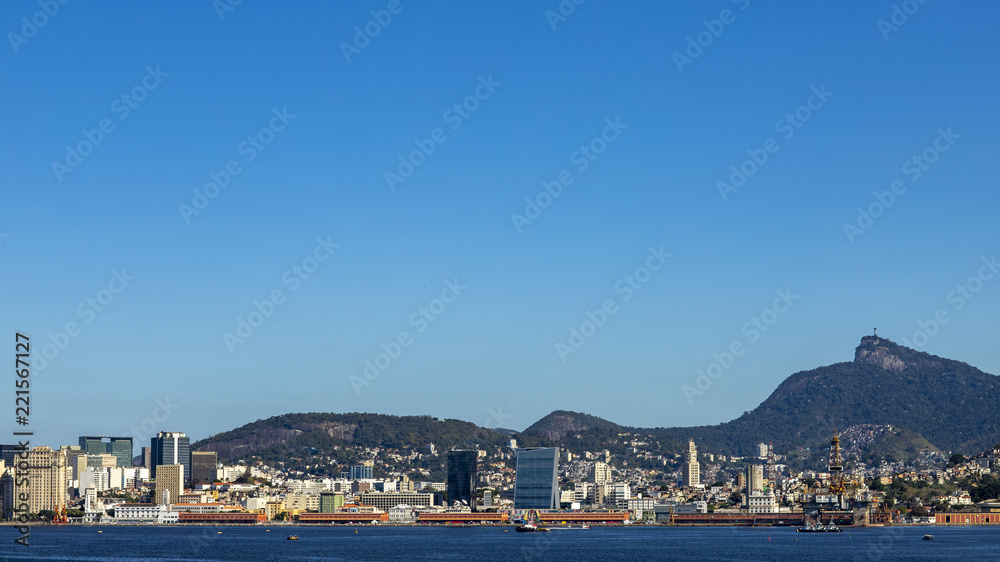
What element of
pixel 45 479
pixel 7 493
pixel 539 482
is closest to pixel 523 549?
pixel 539 482

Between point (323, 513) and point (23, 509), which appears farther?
point (323, 513)

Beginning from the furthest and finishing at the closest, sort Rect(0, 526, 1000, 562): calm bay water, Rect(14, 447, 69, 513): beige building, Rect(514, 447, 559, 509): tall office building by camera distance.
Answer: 1. Rect(514, 447, 559, 509): tall office building
2. Rect(14, 447, 69, 513): beige building
3. Rect(0, 526, 1000, 562): calm bay water

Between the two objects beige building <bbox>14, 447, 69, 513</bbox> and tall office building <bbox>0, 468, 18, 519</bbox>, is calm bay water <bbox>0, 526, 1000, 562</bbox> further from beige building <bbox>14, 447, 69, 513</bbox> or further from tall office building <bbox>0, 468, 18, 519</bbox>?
beige building <bbox>14, 447, 69, 513</bbox>

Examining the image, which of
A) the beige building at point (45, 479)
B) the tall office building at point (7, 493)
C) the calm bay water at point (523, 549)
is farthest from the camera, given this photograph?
the beige building at point (45, 479)

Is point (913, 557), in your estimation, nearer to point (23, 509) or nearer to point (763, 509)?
point (23, 509)

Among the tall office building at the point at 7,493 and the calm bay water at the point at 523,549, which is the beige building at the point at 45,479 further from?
the calm bay water at the point at 523,549

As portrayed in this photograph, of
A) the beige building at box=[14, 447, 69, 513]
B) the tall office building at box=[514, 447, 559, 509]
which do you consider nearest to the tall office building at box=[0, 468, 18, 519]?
the beige building at box=[14, 447, 69, 513]

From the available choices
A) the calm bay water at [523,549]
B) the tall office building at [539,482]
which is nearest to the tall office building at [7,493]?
the calm bay water at [523,549]

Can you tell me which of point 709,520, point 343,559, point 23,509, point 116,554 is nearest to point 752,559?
point 343,559
